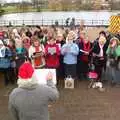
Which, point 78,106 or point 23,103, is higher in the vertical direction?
point 23,103

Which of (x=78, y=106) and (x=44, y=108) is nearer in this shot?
(x=44, y=108)

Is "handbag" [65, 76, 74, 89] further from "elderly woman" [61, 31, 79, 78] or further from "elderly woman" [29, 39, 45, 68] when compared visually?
"elderly woman" [29, 39, 45, 68]

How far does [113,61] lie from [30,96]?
7.66 meters

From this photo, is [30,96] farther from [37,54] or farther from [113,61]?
[113,61]

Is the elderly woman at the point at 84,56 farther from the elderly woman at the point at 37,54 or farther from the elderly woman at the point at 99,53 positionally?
the elderly woman at the point at 37,54

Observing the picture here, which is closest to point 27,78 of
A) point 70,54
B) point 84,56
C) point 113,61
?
point 70,54

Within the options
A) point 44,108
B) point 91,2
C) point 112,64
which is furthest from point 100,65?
point 91,2

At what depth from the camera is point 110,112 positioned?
11070mm

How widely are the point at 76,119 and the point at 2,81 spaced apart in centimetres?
419

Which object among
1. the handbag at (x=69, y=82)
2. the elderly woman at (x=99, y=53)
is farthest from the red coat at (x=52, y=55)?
the elderly woman at (x=99, y=53)

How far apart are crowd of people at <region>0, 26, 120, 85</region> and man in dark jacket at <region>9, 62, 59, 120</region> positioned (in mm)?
6897

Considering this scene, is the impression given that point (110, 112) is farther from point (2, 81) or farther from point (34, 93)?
point (34, 93)

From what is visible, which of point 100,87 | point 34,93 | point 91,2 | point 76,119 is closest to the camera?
point 34,93

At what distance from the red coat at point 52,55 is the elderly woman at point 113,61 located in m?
1.35
